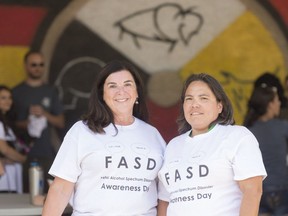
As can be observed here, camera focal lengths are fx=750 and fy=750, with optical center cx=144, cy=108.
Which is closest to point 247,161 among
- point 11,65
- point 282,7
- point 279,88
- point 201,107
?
point 201,107

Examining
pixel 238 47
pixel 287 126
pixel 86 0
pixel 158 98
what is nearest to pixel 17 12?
pixel 86 0

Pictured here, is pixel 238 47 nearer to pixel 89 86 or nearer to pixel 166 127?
pixel 166 127

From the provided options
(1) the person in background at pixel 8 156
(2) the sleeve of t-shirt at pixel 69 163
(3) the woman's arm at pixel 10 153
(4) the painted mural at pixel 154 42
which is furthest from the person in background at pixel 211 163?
(4) the painted mural at pixel 154 42

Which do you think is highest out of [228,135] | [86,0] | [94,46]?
[86,0]

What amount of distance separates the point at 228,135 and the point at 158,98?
4.22m

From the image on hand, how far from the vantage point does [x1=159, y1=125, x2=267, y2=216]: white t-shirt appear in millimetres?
2977

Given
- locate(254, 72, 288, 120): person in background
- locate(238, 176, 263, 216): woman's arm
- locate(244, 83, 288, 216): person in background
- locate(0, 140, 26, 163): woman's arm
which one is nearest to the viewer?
locate(238, 176, 263, 216): woman's arm

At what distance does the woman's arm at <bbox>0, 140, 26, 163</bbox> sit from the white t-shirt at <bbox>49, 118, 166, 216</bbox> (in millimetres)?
2489

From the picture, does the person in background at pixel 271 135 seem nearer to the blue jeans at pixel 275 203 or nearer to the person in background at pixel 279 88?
the blue jeans at pixel 275 203

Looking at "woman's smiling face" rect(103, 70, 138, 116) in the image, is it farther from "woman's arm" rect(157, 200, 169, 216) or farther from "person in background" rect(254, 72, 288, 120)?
"person in background" rect(254, 72, 288, 120)

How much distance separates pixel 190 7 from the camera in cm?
733

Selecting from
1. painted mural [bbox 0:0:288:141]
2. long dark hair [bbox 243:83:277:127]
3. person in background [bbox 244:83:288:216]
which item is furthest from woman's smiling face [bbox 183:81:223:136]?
painted mural [bbox 0:0:288:141]

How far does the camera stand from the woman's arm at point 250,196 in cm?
293

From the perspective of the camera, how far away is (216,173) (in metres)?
3.00
